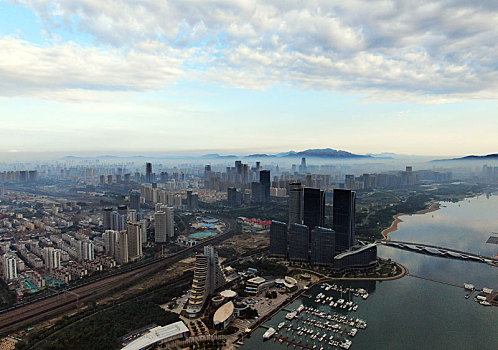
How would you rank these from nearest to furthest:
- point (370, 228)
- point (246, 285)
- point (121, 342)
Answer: point (121, 342), point (246, 285), point (370, 228)

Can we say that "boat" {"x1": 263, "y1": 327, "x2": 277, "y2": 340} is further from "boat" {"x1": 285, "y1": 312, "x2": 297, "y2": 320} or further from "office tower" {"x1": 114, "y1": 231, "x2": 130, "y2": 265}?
"office tower" {"x1": 114, "y1": 231, "x2": 130, "y2": 265}

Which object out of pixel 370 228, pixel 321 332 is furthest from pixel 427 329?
pixel 370 228

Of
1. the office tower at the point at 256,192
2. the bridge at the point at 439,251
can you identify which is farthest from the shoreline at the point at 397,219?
the office tower at the point at 256,192

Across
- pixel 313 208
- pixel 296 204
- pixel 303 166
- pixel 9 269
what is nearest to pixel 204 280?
pixel 9 269

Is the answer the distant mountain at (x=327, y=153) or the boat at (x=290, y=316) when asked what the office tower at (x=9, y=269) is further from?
the distant mountain at (x=327, y=153)

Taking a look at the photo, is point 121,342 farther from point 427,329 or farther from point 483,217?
point 483,217

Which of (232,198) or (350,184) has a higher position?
(350,184)

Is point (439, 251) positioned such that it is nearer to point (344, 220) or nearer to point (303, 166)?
point (344, 220)
